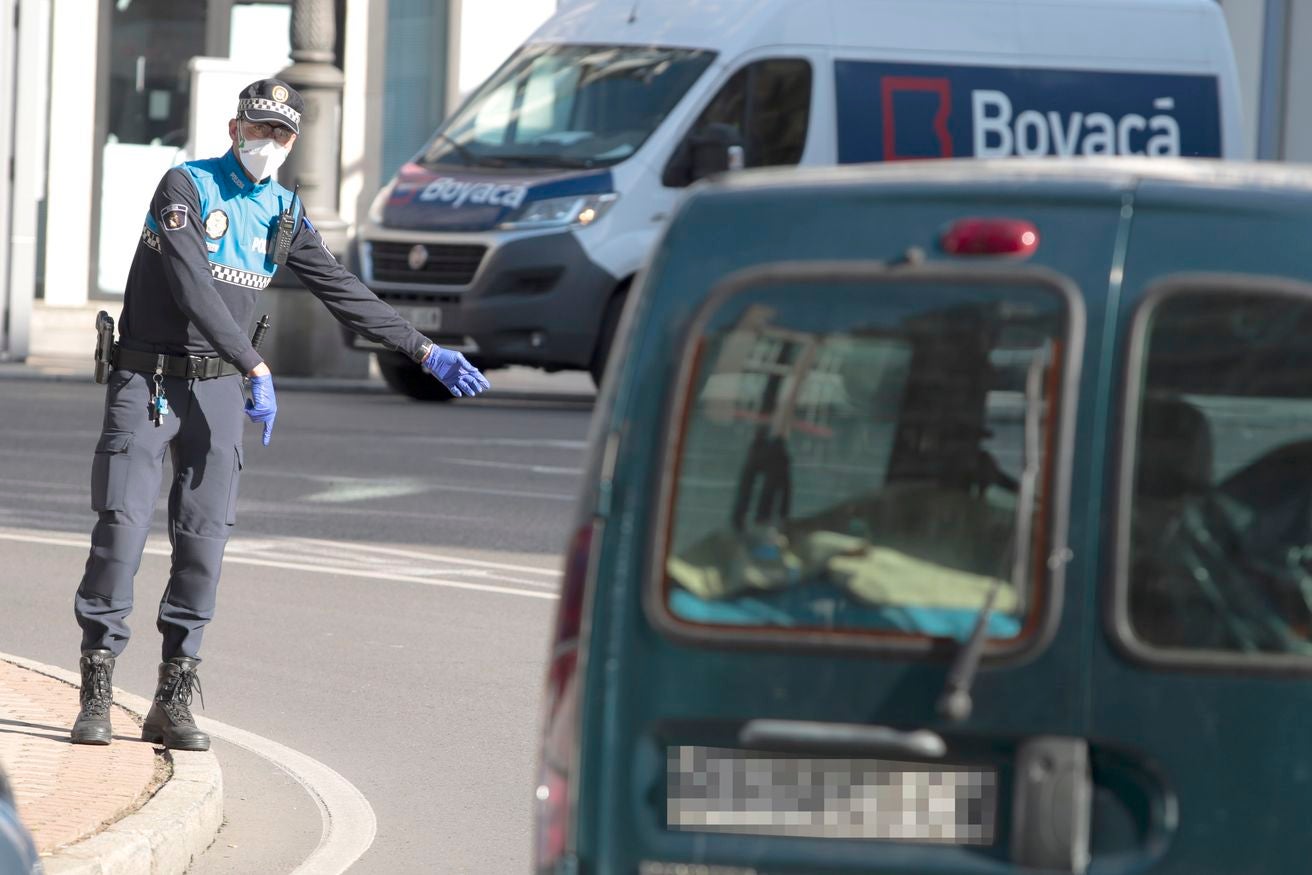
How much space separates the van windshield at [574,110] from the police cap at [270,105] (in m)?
10.1

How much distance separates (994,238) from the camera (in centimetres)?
314

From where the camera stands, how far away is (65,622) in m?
8.61

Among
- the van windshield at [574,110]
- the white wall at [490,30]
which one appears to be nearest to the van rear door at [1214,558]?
the van windshield at [574,110]

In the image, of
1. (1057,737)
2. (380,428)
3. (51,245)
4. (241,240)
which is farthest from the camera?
(51,245)

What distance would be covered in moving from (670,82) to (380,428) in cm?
334

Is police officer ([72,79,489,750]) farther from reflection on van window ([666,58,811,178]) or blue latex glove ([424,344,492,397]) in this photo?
reflection on van window ([666,58,811,178])

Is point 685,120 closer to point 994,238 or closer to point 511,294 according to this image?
point 511,294

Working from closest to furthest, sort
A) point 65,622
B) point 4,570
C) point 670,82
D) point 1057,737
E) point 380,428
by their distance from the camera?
point 1057,737 → point 65,622 → point 4,570 → point 380,428 → point 670,82

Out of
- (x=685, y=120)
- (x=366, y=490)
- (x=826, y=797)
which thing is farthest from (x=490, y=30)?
(x=826, y=797)

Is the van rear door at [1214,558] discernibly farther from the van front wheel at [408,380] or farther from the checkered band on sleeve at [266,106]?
the van front wheel at [408,380]

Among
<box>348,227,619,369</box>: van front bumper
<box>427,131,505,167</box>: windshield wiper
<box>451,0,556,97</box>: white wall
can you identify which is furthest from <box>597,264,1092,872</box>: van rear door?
<box>451,0,556,97</box>: white wall

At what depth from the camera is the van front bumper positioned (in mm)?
15844

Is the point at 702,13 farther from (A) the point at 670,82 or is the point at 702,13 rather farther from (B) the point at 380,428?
(B) the point at 380,428

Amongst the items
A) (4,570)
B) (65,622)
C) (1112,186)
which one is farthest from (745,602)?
(4,570)
